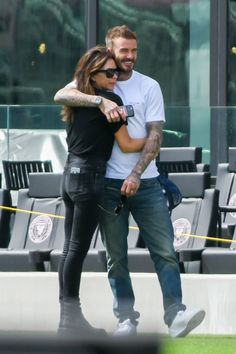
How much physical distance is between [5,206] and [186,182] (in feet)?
6.08

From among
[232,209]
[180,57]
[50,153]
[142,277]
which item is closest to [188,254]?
[142,277]

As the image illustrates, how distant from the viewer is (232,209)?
11.4 meters

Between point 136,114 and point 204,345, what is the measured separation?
5.46 feet

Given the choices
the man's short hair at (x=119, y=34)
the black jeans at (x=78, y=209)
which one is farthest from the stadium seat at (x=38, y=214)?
the man's short hair at (x=119, y=34)

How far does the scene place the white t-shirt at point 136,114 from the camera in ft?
21.5

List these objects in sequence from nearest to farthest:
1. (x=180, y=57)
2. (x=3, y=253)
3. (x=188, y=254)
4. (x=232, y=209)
Result: (x=188, y=254) → (x=3, y=253) → (x=232, y=209) → (x=180, y=57)

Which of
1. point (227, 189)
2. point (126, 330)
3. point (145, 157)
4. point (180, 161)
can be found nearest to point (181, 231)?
point (227, 189)

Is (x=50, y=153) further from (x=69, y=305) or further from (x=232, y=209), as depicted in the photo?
(x=69, y=305)

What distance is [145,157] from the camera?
6.43m

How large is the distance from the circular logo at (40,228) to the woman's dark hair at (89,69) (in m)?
4.88

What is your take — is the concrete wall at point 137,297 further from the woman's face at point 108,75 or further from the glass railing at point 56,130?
the glass railing at point 56,130

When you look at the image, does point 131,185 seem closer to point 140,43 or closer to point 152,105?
point 152,105

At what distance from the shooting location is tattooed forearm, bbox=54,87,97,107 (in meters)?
6.46

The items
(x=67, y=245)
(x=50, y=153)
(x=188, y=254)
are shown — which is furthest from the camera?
(x=50, y=153)
